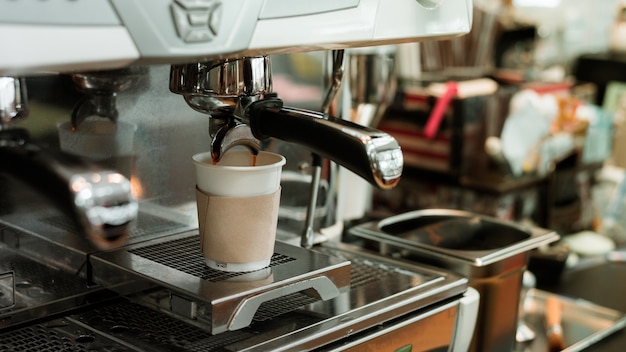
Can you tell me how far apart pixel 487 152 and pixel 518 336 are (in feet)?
3.04

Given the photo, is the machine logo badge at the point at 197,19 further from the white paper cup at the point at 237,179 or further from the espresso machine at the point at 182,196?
the white paper cup at the point at 237,179

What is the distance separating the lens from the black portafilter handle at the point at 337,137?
0.74 meters

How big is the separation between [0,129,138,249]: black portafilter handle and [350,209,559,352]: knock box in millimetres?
375

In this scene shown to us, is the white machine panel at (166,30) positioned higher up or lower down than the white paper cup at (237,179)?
higher up

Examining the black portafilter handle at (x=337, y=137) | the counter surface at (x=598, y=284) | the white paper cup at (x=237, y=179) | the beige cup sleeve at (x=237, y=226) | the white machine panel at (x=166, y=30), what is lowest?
the counter surface at (x=598, y=284)

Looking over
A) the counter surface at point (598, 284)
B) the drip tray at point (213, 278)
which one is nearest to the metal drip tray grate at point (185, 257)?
the drip tray at point (213, 278)

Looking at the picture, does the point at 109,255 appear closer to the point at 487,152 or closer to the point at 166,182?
the point at 166,182

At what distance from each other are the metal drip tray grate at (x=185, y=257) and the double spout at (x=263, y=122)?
0.38 feet

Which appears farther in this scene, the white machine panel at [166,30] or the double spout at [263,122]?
the double spout at [263,122]

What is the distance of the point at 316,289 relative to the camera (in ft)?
2.84

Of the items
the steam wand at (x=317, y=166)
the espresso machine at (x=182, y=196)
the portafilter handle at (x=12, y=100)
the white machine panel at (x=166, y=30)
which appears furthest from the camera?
the steam wand at (x=317, y=166)

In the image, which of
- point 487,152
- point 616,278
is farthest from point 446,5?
point 487,152

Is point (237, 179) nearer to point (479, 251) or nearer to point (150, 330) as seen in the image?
point (150, 330)

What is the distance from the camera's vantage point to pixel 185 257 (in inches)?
35.0
